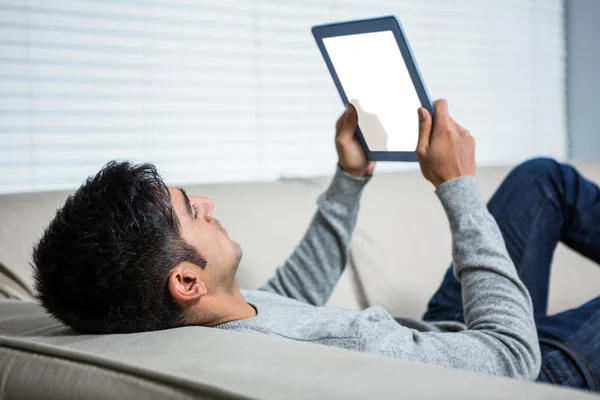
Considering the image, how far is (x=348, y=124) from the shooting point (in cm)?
142

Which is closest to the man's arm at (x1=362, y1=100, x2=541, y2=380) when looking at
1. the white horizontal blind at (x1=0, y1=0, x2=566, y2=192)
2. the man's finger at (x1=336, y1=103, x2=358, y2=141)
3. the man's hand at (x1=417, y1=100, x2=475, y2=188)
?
the man's hand at (x1=417, y1=100, x2=475, y2=188)

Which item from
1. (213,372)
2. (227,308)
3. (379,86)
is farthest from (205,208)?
(213,372)

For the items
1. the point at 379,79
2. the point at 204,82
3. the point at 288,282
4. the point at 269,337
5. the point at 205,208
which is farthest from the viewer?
the point at 204,82

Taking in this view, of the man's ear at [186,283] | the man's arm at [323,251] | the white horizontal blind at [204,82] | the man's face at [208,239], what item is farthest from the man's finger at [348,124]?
the white horizontal blind at [204,82]

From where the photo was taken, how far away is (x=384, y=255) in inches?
71.8

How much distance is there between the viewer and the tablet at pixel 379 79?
1209 millimetres

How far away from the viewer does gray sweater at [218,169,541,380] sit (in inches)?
41.2

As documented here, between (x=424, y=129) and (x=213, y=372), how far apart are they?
666 mm

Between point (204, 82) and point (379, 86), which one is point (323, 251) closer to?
point (379, 86)

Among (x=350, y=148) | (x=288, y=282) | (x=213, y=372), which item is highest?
(x=350, y=148)

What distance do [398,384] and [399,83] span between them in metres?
0.72

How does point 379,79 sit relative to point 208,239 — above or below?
above

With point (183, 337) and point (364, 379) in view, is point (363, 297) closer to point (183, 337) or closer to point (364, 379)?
point (183, 337)

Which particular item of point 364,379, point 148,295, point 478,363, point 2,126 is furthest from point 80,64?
point 364,379
